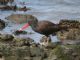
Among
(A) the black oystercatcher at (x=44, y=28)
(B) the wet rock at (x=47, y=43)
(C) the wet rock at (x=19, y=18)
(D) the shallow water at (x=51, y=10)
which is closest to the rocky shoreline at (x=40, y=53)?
(B) the wet rock at (x=47, y=43)

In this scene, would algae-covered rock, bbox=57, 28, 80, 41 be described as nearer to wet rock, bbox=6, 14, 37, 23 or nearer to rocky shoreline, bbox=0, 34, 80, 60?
rocky shoreline, bbox=0, 34, 80, 60

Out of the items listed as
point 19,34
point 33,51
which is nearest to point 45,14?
point 19,34

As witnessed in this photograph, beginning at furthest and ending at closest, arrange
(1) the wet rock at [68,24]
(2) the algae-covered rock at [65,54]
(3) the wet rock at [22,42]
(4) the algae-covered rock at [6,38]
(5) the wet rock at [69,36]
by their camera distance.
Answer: (1) the wet rock at [68,24]
(5) the wet rock at [69,36]
(4) the algae-covered rock at [6,38]
(3) the wet rock at [22,42]
(2) the algae-covered rock at [65,54]

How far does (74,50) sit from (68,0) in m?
11.5

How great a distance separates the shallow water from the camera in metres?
13.9

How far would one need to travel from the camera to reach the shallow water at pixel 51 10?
1394 centimetres

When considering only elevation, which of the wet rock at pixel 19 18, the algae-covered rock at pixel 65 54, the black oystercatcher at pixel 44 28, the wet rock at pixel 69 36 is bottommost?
the wet rock at pixel 19 18

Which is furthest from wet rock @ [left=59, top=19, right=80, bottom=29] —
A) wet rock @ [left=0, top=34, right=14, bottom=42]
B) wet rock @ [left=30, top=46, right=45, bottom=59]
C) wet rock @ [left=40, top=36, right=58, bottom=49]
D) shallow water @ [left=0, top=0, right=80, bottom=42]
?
wet rock @ [left=30, top=46, right=45, bottom=59]

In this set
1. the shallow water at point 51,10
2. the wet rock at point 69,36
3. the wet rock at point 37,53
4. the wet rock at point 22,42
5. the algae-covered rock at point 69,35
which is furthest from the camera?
the shallow water at point 51,10

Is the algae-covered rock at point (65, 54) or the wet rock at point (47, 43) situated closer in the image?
the algae-covered rock at point (65, 54)

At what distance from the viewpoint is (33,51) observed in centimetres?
809

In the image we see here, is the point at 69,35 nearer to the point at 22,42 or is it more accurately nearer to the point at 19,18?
the point at 22,42

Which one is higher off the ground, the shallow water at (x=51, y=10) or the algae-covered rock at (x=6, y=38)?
the algae-covered rock at (x=6, y=38)

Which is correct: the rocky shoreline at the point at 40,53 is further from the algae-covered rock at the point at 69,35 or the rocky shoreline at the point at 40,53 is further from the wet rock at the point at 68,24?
the wet rock at the point at 68,24
